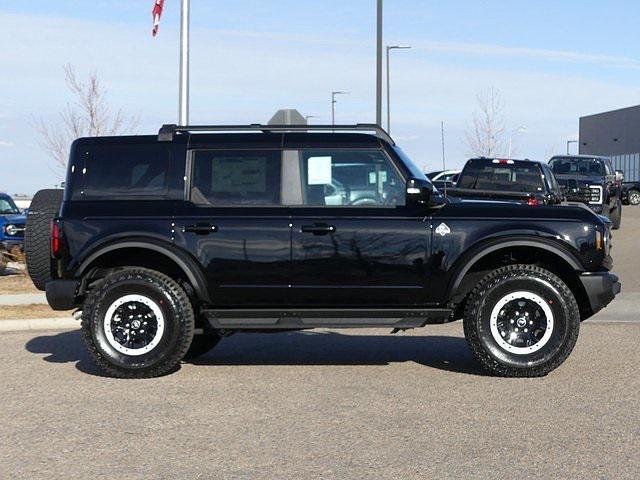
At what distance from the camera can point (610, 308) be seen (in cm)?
1449

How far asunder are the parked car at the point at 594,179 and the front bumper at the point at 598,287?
18805 millimetres

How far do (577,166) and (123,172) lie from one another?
925 inches

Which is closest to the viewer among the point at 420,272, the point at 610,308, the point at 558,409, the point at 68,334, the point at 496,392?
the point at 558,409

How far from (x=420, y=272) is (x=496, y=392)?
130 cm

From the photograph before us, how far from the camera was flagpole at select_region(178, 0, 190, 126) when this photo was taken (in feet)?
64.2

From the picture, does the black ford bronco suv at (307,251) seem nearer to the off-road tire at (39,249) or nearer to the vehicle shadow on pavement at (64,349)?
the off-road tire at (39,249)

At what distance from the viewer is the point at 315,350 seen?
11.0 meters

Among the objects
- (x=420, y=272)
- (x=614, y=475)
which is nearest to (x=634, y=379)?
(x=420, y=272)

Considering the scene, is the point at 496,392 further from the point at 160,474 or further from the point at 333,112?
the point at 333,112

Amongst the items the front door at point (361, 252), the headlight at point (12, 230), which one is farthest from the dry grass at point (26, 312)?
the headlight at point (12, 230)

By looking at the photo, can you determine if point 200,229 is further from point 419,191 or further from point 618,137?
point 618,137

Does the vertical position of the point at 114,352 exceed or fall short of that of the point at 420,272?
it falls short

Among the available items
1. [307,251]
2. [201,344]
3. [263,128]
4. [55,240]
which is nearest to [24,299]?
[201,344]

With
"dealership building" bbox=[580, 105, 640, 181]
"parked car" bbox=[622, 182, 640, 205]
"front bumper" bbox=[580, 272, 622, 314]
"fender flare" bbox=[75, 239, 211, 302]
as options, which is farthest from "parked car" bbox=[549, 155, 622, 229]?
"dealership building" bbox=[580, 105, 640, 181]
